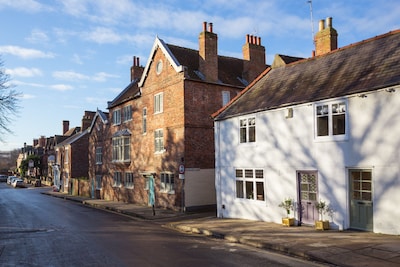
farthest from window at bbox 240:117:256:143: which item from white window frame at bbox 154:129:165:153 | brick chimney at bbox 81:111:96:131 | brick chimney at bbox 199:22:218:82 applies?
brick chimney at bbox 81:111:96:131

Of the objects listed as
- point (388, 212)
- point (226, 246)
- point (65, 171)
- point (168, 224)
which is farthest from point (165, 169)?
point (65, 171)

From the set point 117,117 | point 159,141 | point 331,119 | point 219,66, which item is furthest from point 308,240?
point 117,117

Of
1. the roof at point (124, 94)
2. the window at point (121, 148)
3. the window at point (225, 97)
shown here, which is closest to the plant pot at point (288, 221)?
the window at point (225, 97)

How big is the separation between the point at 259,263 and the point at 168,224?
9464 mm

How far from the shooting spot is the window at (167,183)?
2472 cm

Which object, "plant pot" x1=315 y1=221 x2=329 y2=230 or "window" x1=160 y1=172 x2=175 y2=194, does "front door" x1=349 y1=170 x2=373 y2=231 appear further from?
"window" x1=160 y1=172 x2=175 y2=194

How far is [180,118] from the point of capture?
79.6 ft

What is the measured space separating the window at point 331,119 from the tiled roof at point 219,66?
1099 cm

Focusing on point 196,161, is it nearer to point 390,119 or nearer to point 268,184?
point 268,184

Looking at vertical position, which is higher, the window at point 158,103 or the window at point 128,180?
the window at point 158,103

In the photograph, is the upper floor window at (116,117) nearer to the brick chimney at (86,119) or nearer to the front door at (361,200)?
the brick chimney at (86,119)

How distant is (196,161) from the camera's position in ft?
79.4

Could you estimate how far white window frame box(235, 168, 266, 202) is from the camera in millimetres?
17922

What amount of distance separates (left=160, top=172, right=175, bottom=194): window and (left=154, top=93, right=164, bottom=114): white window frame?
475cm
